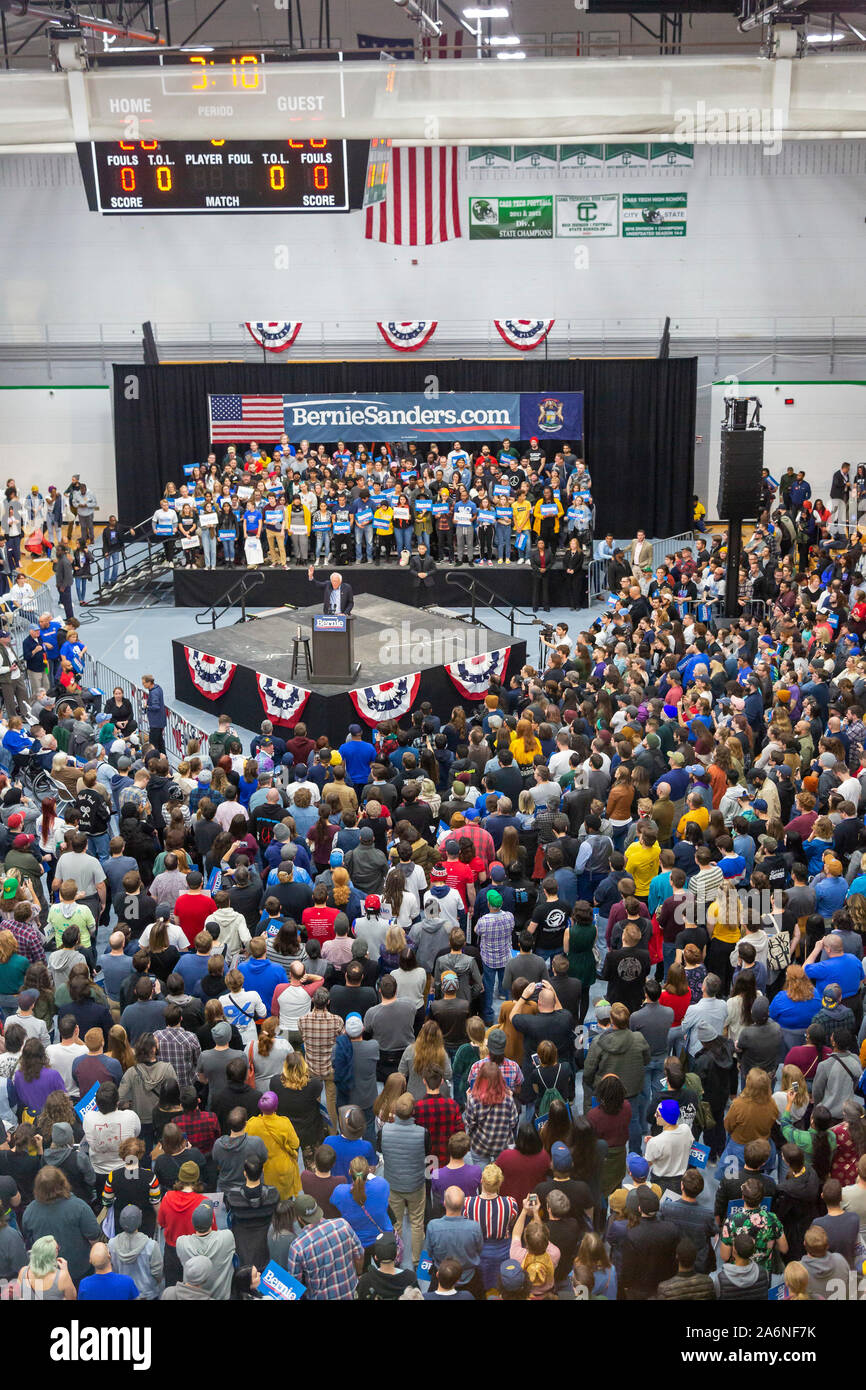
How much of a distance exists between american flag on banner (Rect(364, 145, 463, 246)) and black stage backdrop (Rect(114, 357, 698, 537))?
2.52m

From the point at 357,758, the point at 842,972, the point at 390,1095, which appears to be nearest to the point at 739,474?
the point at 357,758

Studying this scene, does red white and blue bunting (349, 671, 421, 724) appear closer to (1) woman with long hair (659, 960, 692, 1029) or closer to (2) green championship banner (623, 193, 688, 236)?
(1) woman with long hair (659, 960, 692, 1029)

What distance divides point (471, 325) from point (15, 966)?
22402mm

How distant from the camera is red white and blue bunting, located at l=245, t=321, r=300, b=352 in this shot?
89.6ft

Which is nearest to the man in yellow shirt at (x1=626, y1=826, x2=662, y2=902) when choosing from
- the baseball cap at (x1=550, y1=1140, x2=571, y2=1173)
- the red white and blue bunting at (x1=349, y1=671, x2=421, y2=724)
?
the baseball cap at (x1=550, y1=1140, x2=571, y2=1173)

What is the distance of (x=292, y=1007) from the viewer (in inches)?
283

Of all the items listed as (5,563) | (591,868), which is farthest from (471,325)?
(591,868)

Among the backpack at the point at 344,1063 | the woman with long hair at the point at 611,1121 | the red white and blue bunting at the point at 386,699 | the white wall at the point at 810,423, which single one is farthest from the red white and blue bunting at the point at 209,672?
the white wall at the point at 810,423

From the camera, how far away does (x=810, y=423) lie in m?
27.3

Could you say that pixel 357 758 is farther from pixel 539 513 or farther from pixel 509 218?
pixel 509 218

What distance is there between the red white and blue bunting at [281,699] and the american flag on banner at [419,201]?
13.1 m

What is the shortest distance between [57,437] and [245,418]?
485 centimetres

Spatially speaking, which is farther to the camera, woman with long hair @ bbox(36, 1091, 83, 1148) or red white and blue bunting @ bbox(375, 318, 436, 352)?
red white and blue bunting @ bbox(375, 318, 436, 352)

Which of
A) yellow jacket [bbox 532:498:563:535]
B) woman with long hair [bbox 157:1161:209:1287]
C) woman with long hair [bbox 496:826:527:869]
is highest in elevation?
yellow jacket [bbox 532:498:563:535]
